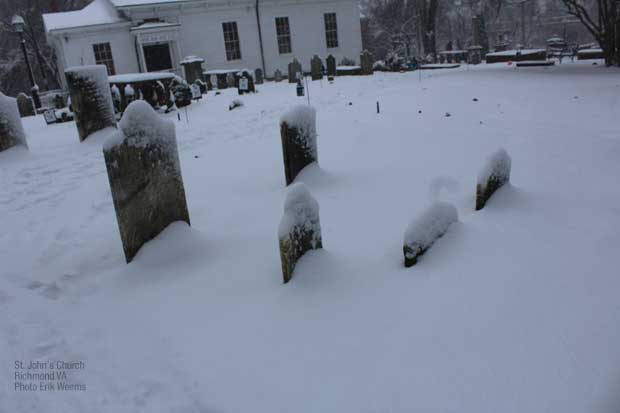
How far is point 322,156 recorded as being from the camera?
7.55 metres

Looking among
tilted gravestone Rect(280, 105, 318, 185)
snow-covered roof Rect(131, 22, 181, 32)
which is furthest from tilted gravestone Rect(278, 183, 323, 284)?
snow-covered roof Rect(131, 22, 181, 32)

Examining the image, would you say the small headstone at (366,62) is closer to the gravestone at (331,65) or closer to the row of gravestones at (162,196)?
the gravestone at (331,65)

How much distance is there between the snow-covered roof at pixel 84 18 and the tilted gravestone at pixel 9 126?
17506 millimetres

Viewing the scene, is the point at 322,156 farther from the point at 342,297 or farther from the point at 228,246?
the point at 342,297

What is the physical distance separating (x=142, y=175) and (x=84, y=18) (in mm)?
26059

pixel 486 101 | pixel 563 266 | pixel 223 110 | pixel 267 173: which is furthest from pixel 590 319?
pixel 223 110

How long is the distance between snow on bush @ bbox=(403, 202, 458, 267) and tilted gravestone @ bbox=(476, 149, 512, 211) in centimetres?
78

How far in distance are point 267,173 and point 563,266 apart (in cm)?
437

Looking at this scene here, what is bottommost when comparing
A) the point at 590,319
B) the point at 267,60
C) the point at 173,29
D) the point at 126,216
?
the point at 590,319

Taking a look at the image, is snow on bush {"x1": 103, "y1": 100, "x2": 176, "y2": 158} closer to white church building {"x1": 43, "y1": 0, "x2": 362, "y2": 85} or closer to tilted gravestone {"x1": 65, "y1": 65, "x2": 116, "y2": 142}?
tilted gravestone {"x1": 65, "y1": 65, "x2": 116, "y2": 142}

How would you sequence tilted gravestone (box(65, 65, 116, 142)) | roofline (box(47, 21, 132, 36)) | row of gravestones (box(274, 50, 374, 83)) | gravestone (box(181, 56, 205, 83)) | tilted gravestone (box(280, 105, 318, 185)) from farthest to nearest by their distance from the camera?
roofline (box(47, 21, 132, 36))
gravestone (box(181, 56, 205, 83))
row of gravestones (box(274, 50, 374, 83))
tilted gravestone (box(65, 65, 116, 142))
tilted gravestone (box(280, 105, 318, 185))

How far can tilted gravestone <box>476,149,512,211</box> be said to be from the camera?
4.54 metres

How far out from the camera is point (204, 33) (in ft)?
91.7

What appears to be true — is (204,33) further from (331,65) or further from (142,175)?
(142,175)
